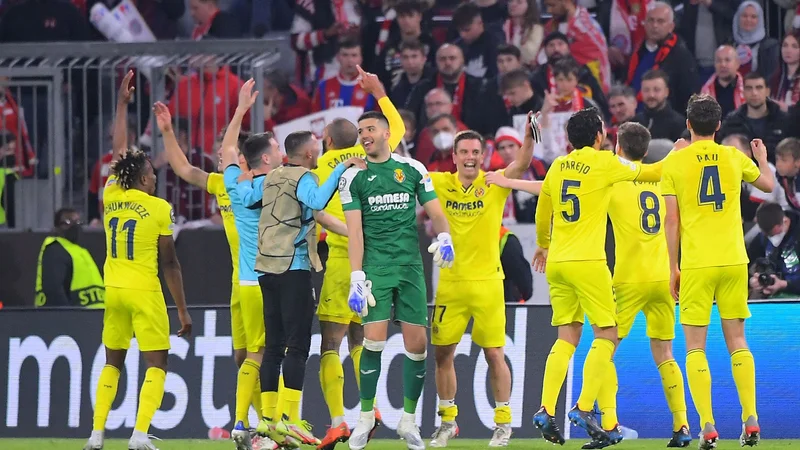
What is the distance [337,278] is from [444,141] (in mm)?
4777

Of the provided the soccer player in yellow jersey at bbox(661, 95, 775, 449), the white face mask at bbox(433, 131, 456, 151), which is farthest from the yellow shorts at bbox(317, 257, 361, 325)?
the white face mask at bbox(433, 131, 456, 151)

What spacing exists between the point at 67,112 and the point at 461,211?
5.73 metres

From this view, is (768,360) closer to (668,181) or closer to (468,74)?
(668,181)

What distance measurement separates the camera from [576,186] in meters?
9.41

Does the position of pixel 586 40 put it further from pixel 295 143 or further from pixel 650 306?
pixel 295 143

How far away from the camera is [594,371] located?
9328mm

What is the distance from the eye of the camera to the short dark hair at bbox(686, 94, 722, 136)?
9.32 m

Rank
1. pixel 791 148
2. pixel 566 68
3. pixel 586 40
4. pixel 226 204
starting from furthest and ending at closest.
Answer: pixel 586 40 < pixel 566 68 < pixel 791 148 < pixel 226 204

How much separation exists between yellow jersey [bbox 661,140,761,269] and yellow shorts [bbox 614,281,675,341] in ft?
1.78

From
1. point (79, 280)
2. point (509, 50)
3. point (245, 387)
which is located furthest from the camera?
point (509, 50)

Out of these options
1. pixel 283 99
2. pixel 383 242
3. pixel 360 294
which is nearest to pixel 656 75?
pixel 283 99

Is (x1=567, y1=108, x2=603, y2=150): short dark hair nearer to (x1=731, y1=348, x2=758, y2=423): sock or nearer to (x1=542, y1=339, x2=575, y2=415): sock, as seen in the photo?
(x1=542, y1=339, x2=575, y2=415): sock

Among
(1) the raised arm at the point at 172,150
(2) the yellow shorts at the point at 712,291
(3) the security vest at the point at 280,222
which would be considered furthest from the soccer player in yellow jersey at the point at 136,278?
(2) the yellow shorts at the point at 712,291

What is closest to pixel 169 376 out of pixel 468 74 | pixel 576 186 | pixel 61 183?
pixel 61 183
